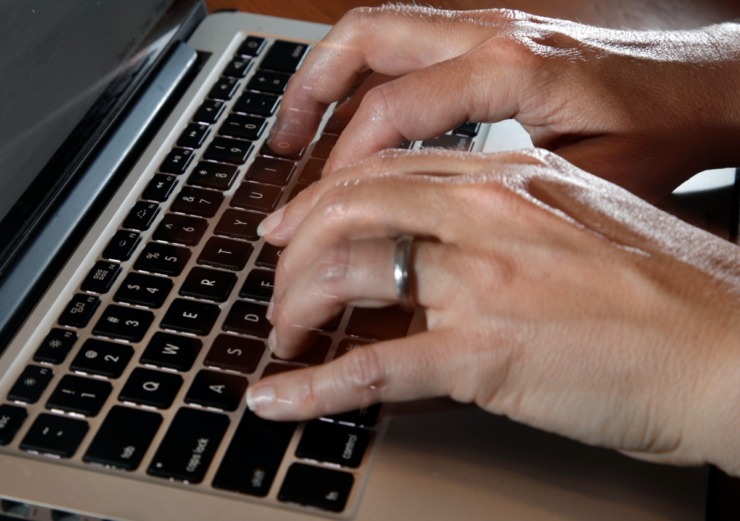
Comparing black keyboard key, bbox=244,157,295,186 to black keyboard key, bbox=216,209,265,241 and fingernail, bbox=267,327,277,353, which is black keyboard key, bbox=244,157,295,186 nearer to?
black keyboard key, bbox=216,209,265,241

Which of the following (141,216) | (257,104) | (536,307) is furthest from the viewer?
(257,104)

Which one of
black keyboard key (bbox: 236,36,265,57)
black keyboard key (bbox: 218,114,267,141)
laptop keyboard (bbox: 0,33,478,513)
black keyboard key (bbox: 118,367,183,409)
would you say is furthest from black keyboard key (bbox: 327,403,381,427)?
black keyboard key (bbox: 236,36,265,57)

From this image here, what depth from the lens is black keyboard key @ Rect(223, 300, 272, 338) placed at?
0.64 metres

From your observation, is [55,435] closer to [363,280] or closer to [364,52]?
[363,280]

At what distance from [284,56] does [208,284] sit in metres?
0.30

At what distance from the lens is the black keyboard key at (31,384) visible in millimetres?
594

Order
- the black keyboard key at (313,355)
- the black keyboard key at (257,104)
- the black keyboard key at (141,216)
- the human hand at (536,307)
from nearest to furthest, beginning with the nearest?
the human hand at (536,307) < the black keyboard key at (313,355) < the black keyboard key at (141,216) < the black keyboard key at (257,104)

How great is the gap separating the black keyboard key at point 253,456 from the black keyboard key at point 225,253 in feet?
0.48

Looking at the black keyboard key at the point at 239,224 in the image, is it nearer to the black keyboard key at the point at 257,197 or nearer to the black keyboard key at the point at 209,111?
the black keyboard key at the point at 257,197

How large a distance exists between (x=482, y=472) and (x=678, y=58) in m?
0.38

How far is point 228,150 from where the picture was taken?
79 cm

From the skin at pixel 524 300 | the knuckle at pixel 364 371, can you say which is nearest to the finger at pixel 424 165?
the skin at pixel 524 300

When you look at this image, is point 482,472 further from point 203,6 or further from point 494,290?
point 203,6

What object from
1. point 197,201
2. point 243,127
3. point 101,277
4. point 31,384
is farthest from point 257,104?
point 31,384
